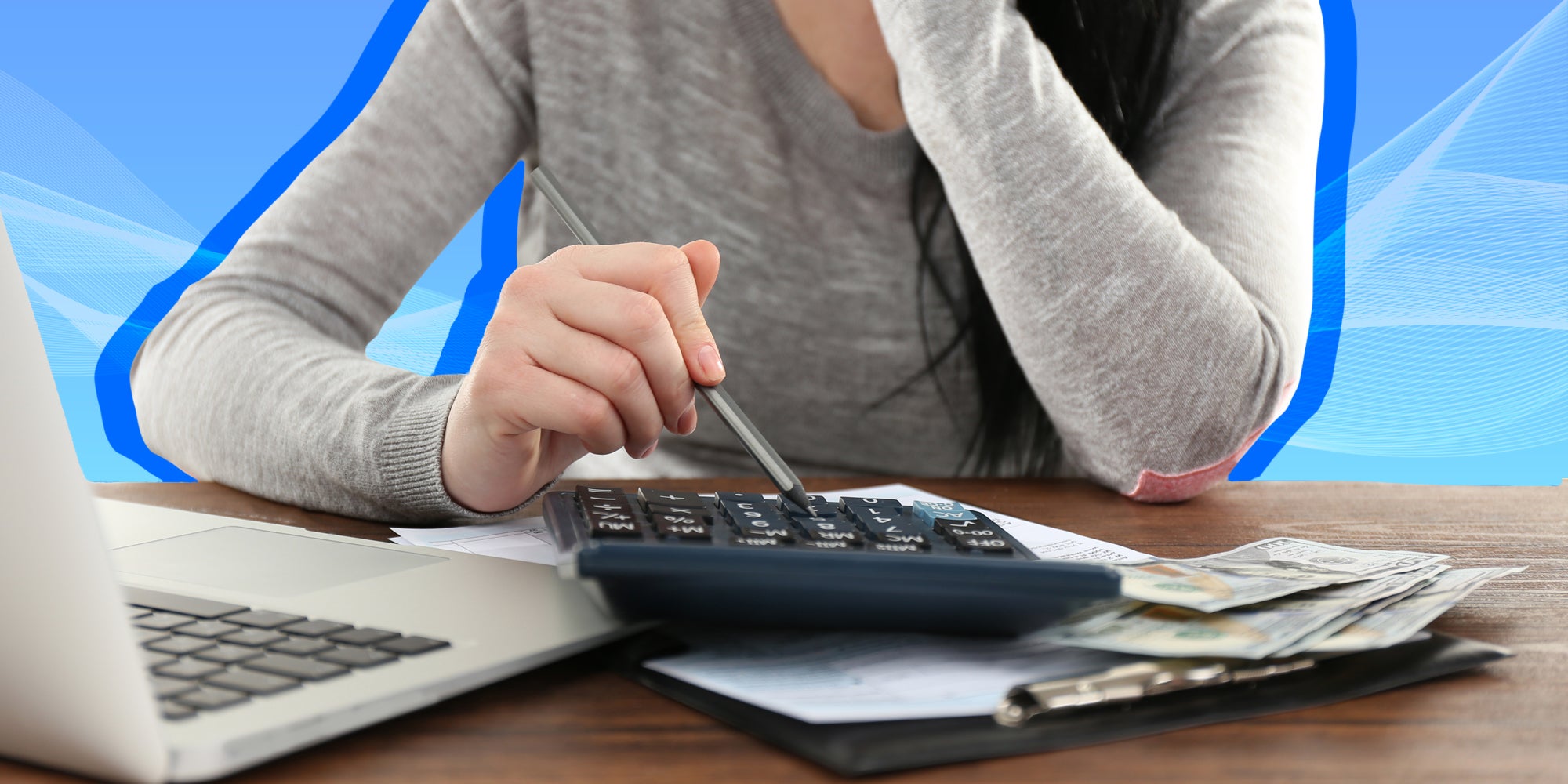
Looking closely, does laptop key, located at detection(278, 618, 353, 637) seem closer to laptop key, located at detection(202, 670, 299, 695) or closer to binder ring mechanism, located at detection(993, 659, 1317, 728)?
laptop key, located at detection(202, 670, 299, 695)

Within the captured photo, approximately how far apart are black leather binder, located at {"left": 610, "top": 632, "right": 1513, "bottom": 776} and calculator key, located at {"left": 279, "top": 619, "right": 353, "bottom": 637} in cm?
8

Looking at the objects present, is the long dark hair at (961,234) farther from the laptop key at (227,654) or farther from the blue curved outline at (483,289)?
the laptop key at (227,654)

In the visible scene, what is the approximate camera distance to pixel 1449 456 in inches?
42.3

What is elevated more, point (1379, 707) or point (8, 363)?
point (8, 363)

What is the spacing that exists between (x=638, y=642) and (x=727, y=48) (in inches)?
28.2

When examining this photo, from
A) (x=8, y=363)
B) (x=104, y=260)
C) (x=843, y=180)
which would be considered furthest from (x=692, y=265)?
(x=104, y=260)

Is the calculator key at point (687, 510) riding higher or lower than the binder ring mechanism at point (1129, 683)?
higher

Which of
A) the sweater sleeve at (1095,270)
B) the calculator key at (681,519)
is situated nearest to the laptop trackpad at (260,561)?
the calculator key at (681,519)

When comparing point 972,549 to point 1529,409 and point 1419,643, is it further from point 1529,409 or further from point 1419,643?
point 1529,409

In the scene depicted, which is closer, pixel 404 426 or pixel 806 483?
pixel 404 426

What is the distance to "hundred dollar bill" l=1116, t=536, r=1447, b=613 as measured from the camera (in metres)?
0.31

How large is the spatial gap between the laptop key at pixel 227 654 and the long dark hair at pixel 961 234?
70cm

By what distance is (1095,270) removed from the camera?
2.10ft

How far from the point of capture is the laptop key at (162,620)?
28 cm
